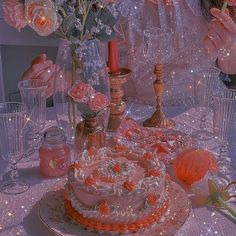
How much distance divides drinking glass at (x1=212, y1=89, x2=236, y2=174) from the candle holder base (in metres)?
0.23

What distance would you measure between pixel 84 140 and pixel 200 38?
72 cm

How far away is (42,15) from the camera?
41.1 inches

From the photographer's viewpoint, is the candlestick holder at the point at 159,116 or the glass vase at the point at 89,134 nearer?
the glass vase at the point at 89,134

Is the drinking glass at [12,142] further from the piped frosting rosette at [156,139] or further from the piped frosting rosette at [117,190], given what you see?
the piped frosting rosette at [156,139]

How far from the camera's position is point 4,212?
973mm

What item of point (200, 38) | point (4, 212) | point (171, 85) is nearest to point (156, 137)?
point (4, 212)

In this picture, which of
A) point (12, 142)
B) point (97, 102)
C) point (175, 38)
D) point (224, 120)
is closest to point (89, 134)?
point (97, 102)

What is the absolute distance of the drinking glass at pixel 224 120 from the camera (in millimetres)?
1104

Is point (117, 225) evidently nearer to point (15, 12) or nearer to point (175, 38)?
point (15, 12)

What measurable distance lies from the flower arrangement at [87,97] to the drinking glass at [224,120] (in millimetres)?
253

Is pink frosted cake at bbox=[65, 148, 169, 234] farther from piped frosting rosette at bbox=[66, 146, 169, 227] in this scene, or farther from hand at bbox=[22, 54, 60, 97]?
hand at bbox=[22, 54, 60, 97]

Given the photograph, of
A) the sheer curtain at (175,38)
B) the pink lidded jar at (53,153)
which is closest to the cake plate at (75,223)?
the pink lidded jar at (53,153)

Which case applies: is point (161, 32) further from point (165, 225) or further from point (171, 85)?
point (165, 225)

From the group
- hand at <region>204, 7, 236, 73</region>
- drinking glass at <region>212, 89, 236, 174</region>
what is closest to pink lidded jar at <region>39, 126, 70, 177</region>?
drinking glass at <region>212, 89, 236, 174</region>
